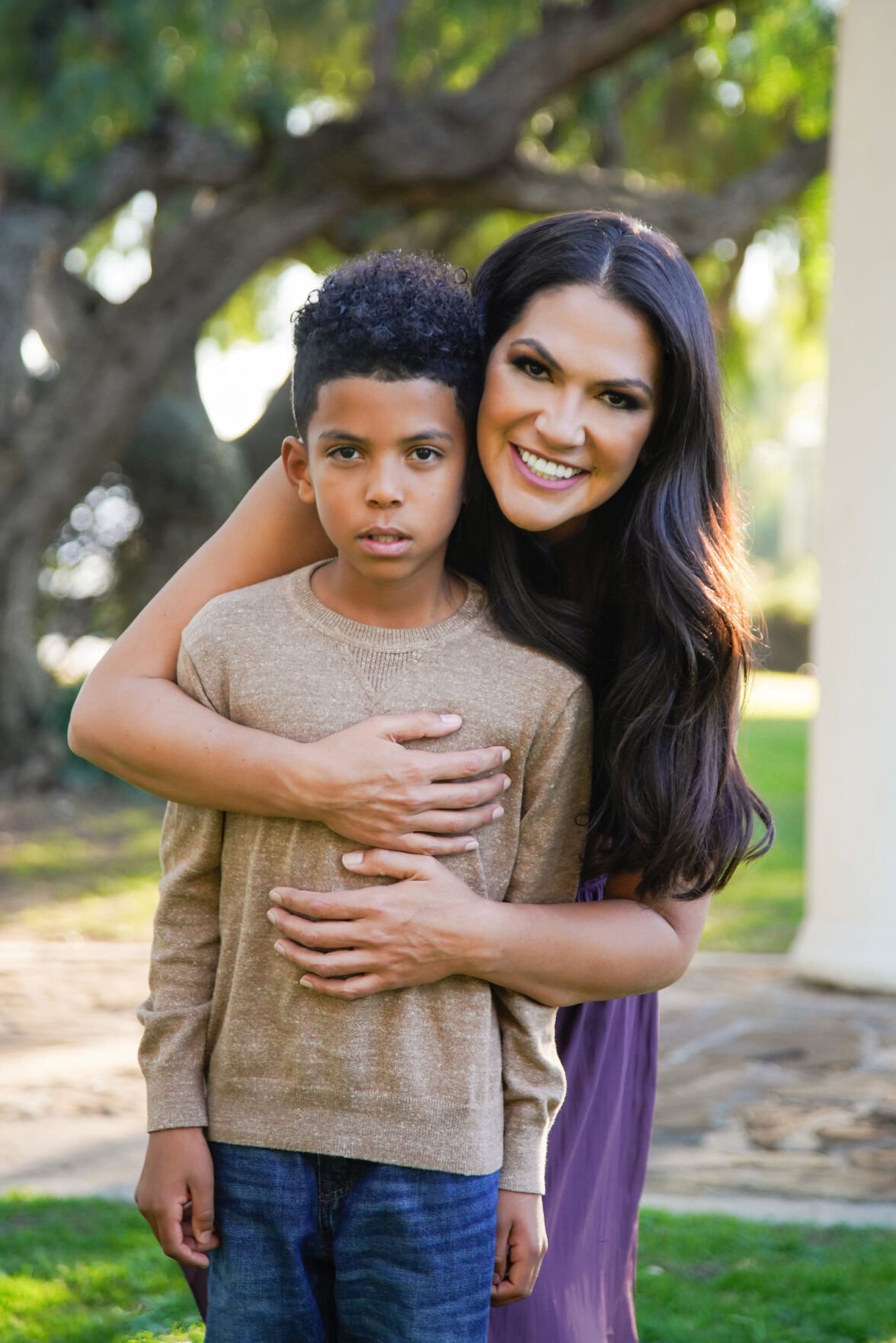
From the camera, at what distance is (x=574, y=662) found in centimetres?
185

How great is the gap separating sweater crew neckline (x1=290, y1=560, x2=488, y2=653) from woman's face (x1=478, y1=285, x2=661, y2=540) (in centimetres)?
15

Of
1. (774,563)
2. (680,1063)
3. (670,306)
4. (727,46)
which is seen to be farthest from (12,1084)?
(774,563)

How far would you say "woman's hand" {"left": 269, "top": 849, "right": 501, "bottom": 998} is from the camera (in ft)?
5.38

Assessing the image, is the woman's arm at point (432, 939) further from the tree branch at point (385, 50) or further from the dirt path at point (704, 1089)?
the tree branch at point (385, 50)

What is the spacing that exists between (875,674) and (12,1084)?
123 inches

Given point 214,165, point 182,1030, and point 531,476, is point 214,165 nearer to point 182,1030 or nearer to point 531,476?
point 531,476

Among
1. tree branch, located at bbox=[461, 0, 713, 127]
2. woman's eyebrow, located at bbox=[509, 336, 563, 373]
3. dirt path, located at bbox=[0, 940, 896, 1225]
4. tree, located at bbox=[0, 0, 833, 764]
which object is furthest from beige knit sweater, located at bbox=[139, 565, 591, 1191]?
tree branch, located at bbox=[461, 0, 713, 127]

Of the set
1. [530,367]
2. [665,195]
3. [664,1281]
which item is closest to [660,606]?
[530,367]

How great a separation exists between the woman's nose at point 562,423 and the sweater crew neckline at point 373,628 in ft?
0.78

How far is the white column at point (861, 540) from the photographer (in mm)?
5055

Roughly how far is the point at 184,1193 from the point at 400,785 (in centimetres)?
55

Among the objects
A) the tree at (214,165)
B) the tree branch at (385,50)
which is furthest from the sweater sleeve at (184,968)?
the tree branch at (385,50)

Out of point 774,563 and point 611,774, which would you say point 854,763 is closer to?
point 611,774

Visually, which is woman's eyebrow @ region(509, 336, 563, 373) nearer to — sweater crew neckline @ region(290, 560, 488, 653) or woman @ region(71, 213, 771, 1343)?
woman @ region(71, 213, 771, 1343)
